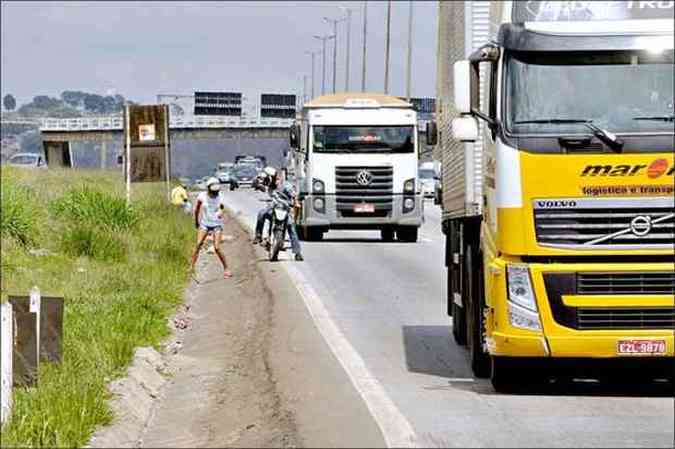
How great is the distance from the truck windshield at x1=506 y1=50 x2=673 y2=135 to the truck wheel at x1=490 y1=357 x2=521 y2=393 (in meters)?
1.88

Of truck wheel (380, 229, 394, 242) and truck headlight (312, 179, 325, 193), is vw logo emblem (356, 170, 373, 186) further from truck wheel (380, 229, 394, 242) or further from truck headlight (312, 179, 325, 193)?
truck wheel (380, 229, 394, 242)

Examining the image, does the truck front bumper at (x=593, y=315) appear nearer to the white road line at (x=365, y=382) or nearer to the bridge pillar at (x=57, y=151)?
the white road line at (x=365, y=382)

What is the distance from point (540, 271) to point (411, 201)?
906 inches

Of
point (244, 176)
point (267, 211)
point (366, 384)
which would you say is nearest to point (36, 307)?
point (366, 384)

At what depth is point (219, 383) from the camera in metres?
14.4

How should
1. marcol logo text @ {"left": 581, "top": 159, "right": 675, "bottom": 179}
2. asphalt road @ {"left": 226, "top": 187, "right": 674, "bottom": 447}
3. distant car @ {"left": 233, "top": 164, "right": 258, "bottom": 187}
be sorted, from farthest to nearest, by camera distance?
distant car @ {"left": 233, "top": 164, "right": 258, "bottom": 187} < marcol logo text @ {"left": 581, "top": 159, "right": 675, "bottom": 179} < asphalt road @ {"left": 226, "top": 187, "right": 674, "bottom": 447}

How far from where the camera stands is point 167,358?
53.7 ft

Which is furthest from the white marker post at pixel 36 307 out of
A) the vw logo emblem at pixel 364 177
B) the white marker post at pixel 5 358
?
the vw logo emblem at pixel 364 177

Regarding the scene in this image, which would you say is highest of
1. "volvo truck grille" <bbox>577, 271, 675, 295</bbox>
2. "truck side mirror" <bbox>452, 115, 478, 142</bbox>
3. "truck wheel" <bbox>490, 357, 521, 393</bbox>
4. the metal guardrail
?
the metal guardrail

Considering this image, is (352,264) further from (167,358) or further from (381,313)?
(167,358)

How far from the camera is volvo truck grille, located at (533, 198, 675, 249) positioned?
1162 centimetres

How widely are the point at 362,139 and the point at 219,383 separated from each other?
19.8 metres

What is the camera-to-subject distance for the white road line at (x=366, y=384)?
10.2 metres

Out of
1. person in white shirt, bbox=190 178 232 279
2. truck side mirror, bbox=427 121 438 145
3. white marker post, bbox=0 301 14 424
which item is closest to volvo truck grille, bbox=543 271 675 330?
white marker post, bbox=0 301 14 424
